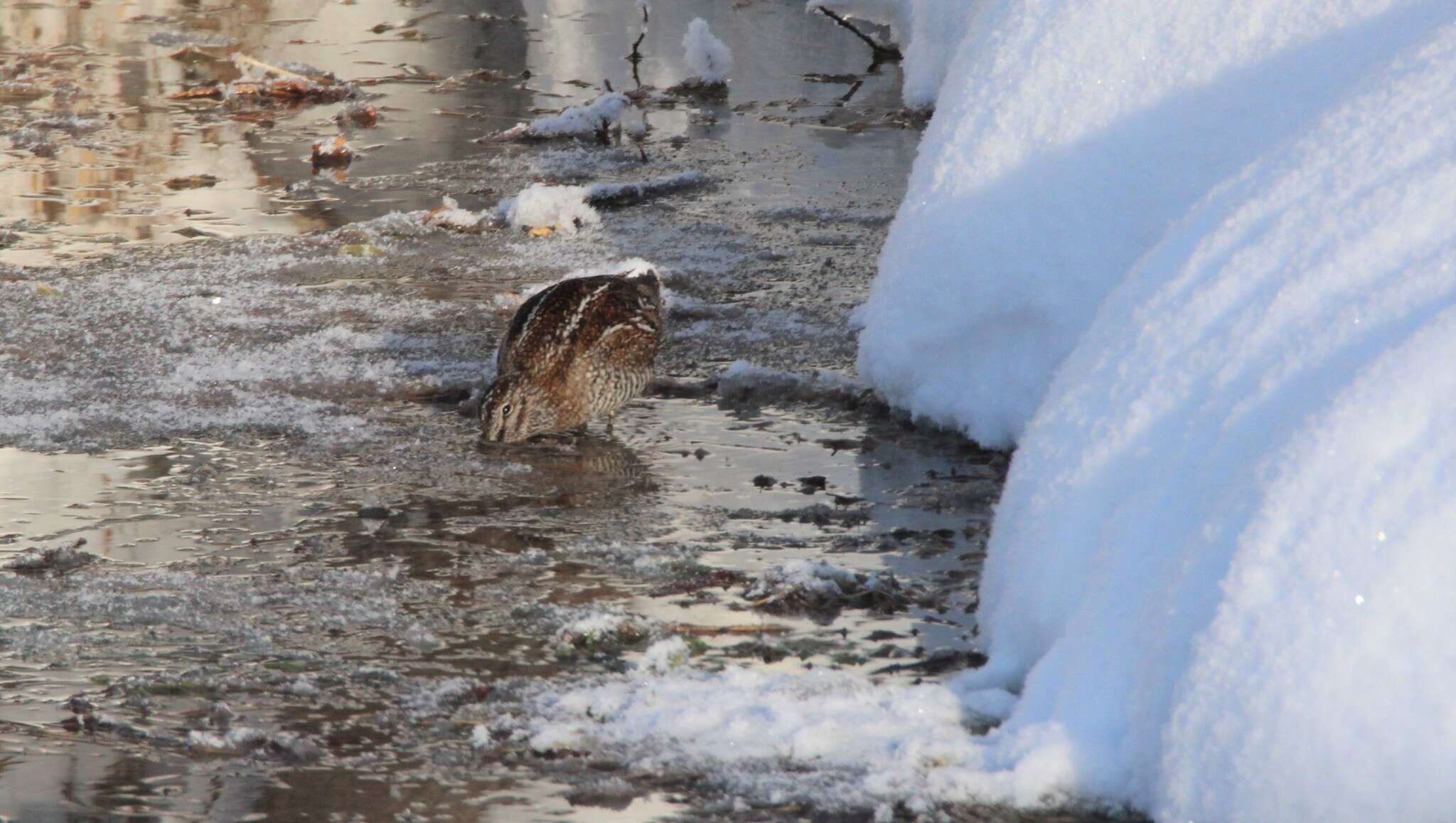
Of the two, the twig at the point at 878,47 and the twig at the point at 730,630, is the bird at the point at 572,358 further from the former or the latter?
the twig at the point at 878,47

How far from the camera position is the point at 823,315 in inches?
265

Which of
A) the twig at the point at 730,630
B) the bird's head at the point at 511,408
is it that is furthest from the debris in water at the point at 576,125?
the twig at the point at 730,630

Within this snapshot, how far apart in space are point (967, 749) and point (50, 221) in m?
6.39

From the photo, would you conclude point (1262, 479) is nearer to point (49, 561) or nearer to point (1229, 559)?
point (1229, 559)

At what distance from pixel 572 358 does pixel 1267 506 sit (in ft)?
9.90

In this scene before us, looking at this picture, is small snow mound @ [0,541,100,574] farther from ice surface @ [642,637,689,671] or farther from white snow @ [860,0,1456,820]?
white snow @ [860,0,1456,820]

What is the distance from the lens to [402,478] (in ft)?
17.3

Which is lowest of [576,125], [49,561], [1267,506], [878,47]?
[49,561]

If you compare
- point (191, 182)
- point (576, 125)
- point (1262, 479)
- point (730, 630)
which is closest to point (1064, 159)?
point (730, 630)

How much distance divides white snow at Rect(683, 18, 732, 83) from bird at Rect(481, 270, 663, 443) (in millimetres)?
5384

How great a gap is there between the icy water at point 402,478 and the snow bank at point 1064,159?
10.9 inches

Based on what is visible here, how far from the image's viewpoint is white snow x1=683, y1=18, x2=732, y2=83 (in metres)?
11.3

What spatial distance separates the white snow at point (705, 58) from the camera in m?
11.3

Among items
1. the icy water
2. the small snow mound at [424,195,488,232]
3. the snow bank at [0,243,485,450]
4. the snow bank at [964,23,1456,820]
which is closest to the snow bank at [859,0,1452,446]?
the icy water
